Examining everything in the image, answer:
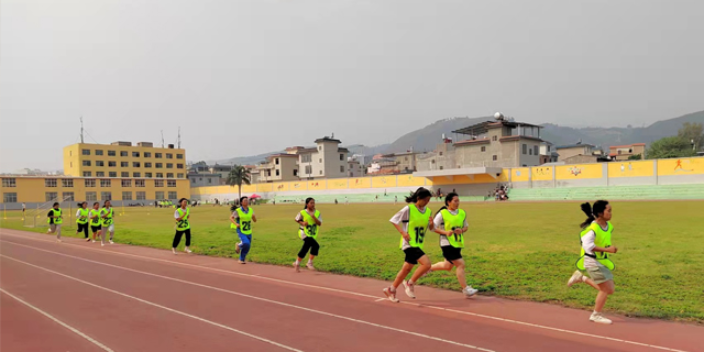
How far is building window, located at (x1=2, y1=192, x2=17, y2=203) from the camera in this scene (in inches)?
2899

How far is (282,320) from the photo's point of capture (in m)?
6.91

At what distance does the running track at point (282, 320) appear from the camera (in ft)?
18.8

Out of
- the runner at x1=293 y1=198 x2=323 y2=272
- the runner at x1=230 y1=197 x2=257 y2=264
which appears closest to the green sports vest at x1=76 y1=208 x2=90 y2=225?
the runner at x1=230 y1=197 x2=257 y2=264

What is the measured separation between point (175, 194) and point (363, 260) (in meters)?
93.6

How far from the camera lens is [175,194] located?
319ft

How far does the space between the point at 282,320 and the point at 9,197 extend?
87.8m

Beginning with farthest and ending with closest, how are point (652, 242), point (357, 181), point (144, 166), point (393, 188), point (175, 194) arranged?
point (144, 166) → point (175, 194) → point (357, 181) → point (393, 188) → point (652, 242)

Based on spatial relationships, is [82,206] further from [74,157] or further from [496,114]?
[74,157]

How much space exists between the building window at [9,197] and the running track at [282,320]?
261 ft

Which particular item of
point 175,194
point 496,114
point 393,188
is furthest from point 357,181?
point 175,194

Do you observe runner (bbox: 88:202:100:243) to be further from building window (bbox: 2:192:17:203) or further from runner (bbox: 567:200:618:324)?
building window (bbox: 2:192:17:203)

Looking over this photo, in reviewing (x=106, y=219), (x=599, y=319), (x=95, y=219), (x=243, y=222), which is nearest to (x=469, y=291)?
(x=599, y=319)

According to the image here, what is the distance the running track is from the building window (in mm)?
79458

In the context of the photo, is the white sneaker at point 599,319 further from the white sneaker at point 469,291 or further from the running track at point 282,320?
the white sneaker at point 469,291
